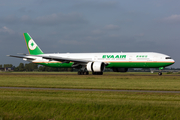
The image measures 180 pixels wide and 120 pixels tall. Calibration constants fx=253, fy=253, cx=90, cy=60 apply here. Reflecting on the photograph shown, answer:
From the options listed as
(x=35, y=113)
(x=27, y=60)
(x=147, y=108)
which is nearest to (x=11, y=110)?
(x=35, y=113)

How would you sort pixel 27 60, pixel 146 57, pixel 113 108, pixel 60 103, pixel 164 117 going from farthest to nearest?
1. pixel 27 60
2. pixel 146 57
3. pixel 60 103
4. pixel 113 108
5. pixel 164 117

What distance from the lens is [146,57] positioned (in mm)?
51375

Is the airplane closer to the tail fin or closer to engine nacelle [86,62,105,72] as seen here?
engine nacelle [86,62,105,72]

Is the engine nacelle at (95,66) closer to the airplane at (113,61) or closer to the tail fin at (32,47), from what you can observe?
the airplane at (113,61)

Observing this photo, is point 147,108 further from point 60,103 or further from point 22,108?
→ point 22,108

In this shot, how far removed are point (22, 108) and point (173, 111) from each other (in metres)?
9.74

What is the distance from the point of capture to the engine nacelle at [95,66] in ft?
169

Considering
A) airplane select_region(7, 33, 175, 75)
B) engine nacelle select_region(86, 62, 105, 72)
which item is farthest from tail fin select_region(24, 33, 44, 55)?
engine nacelle select_region(86, 62, 105, 72)

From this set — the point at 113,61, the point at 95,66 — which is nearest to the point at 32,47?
the point at 95,66

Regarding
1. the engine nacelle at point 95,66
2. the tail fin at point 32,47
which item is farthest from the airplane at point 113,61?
the tail fin at point 32,47

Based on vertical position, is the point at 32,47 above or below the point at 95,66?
A: above

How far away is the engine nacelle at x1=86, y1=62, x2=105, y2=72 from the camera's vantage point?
51.4m

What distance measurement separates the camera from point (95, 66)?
51.6 m

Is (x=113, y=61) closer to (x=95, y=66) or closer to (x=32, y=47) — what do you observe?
(x=95, y=66)
